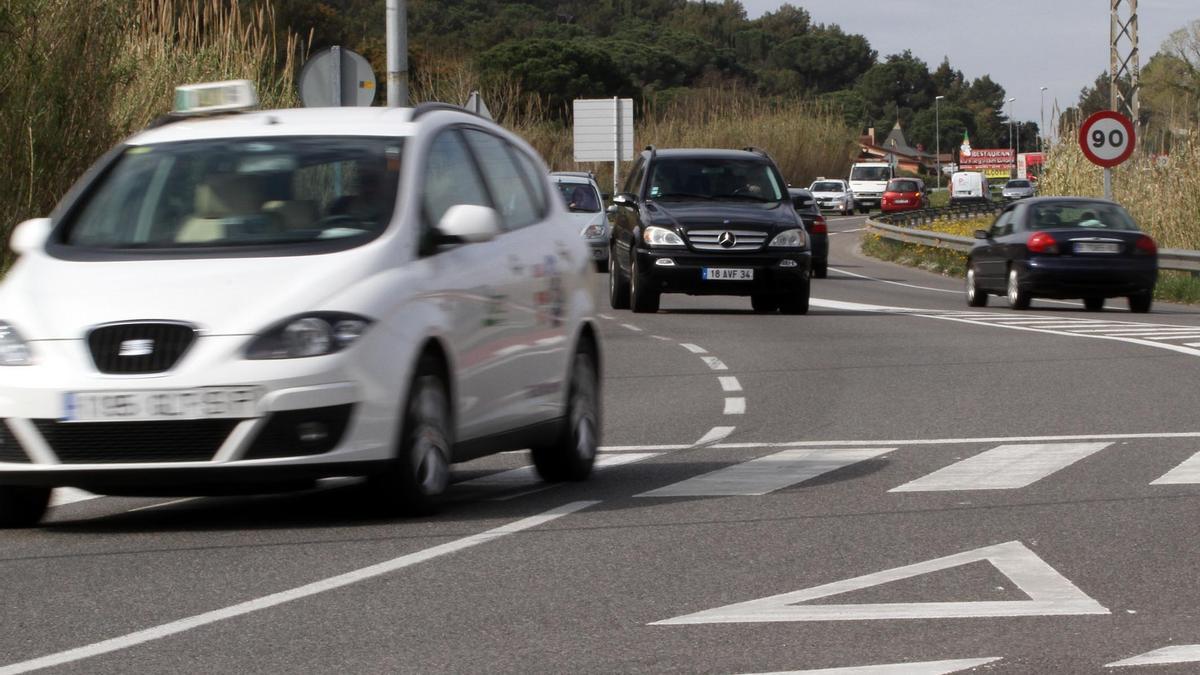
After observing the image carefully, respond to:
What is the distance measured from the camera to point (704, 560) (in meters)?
7.64

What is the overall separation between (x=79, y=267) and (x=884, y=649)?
159 inches

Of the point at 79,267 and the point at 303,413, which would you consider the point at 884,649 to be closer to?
the point at 303,413

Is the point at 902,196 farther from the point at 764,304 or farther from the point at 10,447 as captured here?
the point at 10,447

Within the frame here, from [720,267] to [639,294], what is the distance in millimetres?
1410

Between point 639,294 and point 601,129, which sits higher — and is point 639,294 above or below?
below

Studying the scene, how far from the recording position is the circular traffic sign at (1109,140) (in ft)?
103

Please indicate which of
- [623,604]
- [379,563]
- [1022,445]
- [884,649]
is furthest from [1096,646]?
[1022,445]

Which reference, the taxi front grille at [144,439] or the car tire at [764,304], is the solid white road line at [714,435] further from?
the car tire at [764,304]

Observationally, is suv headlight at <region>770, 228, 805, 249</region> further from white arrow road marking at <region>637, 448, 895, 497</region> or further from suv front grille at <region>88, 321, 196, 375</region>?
suv front grille at <region>88, 321, 196, 375</region>

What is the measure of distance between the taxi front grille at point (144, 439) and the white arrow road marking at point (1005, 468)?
10.7 feet

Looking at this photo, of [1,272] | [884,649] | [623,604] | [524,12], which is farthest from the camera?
[524,12]

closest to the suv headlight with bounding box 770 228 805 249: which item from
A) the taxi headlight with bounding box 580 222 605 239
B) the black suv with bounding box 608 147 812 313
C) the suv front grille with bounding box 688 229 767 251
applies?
the black suv with bounding box 608 147 812 313

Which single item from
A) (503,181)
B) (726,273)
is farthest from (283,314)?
(726,273)

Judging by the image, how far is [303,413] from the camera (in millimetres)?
8062
